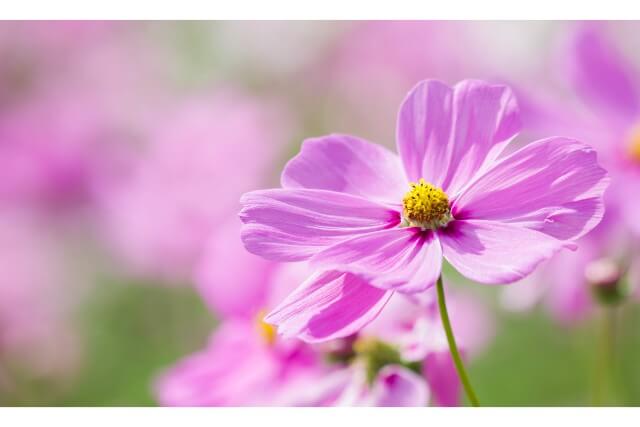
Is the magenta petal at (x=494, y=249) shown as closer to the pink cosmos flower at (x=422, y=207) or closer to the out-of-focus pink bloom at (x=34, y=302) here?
the pink cosmos flower at (x=422, y=207)

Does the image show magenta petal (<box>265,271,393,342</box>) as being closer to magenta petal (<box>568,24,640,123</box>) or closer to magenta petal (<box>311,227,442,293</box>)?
magenta petal (<box>311,227,442,293</box>)

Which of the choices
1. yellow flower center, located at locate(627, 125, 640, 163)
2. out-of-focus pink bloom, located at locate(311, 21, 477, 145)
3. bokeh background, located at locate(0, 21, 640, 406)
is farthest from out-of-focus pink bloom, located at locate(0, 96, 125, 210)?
yellow flower center, located at locate(627, 125, 640, 163)

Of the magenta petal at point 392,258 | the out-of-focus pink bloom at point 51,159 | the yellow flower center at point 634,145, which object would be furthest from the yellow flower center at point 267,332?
the out-of-focus pink bloom at point 51,159

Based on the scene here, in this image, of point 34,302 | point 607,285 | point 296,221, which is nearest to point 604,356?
point 607,285

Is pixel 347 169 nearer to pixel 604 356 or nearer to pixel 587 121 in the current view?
pixel 604 356

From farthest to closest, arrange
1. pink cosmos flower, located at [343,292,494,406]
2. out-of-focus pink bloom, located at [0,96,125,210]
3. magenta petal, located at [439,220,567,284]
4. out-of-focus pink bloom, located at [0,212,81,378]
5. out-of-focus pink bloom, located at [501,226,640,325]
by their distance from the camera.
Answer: out-of-focus pink bloom, located at [0,96,125,210] < out-of-focus pink bloom, located at [0,212,81,378] < out-of-focus pink bloom, located at [501,226,640,325] < pink cosmos flower, located at [343,292,494,406] < magenta petal, located at [439,220,567,284]
